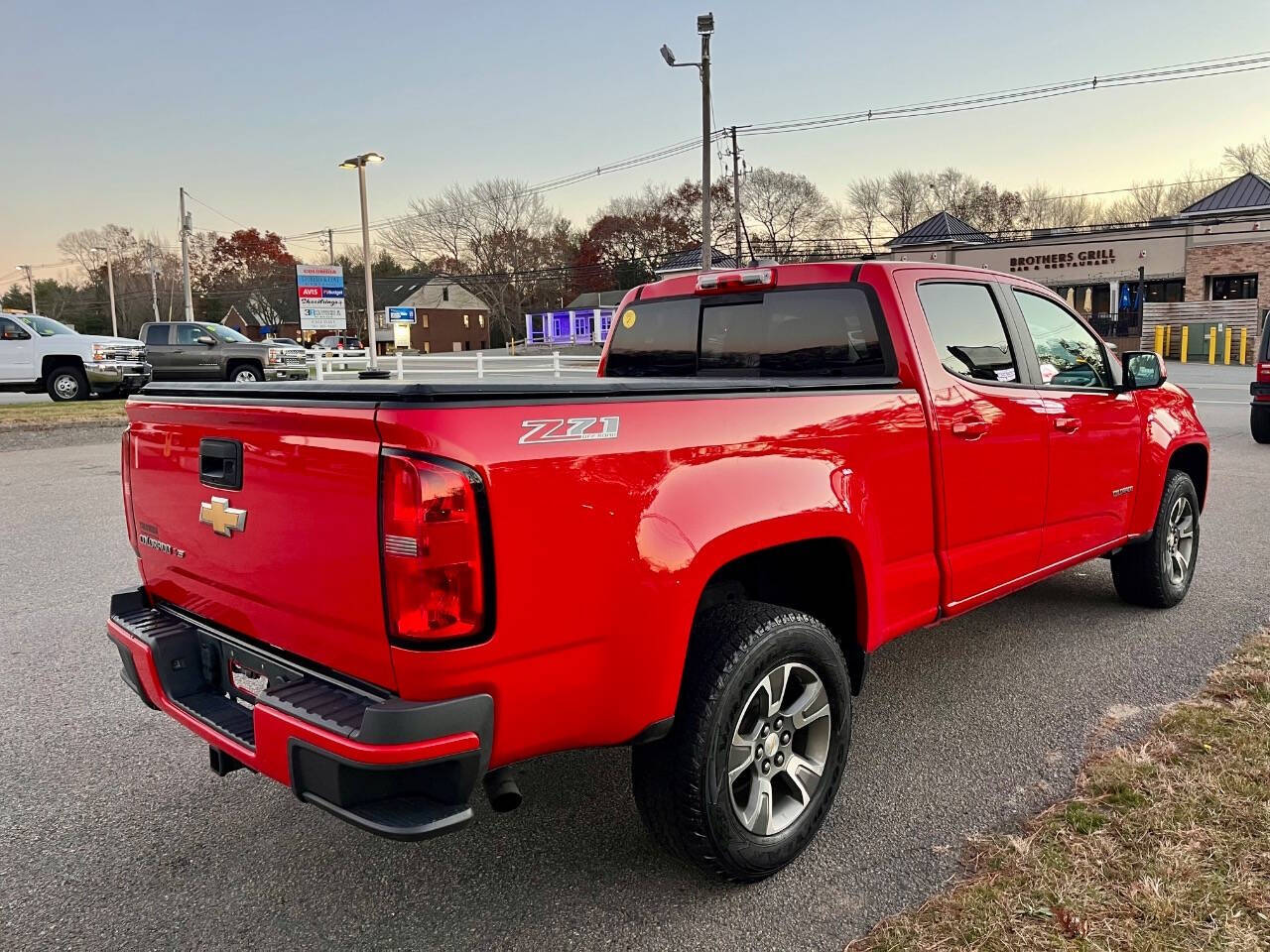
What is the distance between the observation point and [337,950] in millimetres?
2459

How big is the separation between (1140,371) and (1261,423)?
34.2ft

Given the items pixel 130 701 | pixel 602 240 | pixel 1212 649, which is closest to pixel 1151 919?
pixel 1212 649

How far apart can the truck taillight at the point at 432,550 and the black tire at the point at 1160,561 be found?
4.42m

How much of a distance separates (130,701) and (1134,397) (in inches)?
206

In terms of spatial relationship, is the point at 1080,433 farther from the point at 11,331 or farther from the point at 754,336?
the point at 11,331

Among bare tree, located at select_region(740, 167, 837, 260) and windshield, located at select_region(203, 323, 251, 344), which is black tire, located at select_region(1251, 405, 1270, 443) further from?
bare tree, located at select_region(740, 167, 837, 260)

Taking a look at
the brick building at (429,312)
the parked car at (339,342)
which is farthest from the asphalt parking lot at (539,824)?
the brick building at (429,312)

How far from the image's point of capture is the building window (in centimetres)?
3975

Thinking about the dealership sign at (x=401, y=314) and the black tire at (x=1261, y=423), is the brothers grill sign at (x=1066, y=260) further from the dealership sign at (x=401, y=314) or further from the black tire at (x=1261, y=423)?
the dealership sign at (x=401, y=314)

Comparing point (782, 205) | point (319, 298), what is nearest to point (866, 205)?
point (782, 205)

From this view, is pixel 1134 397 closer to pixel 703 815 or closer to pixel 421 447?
pixel 703 815

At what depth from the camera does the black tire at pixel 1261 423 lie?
42.1ft

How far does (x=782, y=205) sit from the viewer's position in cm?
7019

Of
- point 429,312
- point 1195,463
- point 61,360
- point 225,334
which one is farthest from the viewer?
point 429,312
